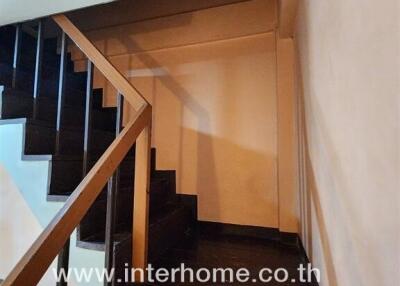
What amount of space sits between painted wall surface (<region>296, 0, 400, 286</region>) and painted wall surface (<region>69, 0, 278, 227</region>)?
3.24 feet

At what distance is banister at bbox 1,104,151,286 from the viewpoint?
2.14 feet

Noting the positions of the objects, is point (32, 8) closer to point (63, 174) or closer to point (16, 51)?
point (16, 51)

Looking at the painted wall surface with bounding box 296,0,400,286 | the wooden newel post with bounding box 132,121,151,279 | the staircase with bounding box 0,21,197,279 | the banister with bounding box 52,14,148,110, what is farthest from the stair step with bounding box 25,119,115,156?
the painted wall surface with bounding box 296,0,400,286

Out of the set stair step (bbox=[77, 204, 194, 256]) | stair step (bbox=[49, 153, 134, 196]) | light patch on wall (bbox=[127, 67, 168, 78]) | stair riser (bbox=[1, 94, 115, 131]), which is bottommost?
stair step (bbox=[77, 204, 194, 256])

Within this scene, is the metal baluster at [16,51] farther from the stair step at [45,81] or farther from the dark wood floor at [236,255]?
the dark wood floor at [236,255]

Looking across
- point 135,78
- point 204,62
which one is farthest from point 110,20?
point 204,62

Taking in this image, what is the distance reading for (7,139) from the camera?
5.17ft

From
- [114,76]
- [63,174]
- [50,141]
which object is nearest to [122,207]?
[63,174]

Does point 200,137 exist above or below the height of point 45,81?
below

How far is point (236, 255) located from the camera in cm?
181

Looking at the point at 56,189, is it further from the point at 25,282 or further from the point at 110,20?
the point at 110,20

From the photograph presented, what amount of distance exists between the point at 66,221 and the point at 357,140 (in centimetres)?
91

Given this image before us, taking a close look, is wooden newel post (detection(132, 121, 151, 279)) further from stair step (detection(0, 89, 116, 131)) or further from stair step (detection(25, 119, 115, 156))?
stair step (detection(0, 89, 116, 131))

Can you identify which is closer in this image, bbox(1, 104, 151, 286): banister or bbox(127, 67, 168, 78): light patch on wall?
bbox(1, 104, 151, 286): banister
